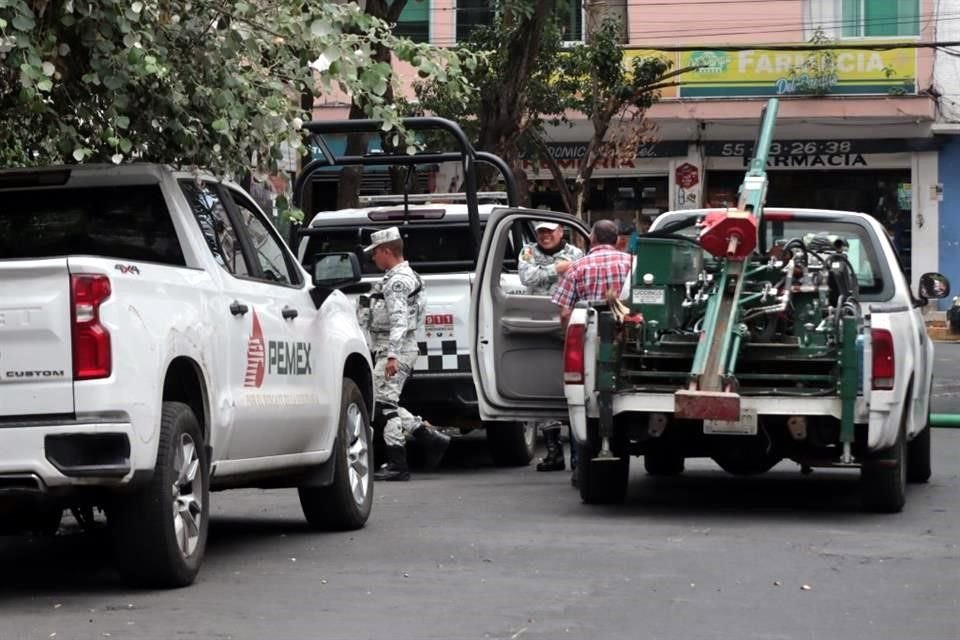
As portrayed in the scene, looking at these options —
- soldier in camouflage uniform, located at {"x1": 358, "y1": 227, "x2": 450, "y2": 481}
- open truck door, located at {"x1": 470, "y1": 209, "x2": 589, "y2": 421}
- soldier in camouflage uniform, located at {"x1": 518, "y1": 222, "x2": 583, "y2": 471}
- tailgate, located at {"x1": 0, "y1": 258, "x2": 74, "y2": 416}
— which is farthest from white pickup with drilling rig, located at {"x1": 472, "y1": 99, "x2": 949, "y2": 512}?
tailgate, located at {"x1": 0, "y1": 258, "x2": 74, "y2": 416}

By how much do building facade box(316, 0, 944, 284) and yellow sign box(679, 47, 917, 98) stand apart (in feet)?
0.06

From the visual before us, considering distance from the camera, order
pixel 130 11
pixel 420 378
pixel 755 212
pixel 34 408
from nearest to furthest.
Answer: pixel 34 408 → pixel 130 11 → pixel 755 212 → pixel 420 378

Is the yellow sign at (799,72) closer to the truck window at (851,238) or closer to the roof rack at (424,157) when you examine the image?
the roof rack at (424,157)

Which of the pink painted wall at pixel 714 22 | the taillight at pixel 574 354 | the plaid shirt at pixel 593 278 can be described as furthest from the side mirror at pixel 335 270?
the pink painted wall at pixel 714 22

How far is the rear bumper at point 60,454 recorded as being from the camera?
714cm

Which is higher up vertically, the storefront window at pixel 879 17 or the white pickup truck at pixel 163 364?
the storefront window at pixel 879 17

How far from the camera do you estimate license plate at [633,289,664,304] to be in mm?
10516

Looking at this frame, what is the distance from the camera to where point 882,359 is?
1004cm

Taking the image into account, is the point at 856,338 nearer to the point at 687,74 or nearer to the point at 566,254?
the point at 566,254

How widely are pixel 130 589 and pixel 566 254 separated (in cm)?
623

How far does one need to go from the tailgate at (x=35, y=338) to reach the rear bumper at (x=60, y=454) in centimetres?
8

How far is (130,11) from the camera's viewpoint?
8.50 m

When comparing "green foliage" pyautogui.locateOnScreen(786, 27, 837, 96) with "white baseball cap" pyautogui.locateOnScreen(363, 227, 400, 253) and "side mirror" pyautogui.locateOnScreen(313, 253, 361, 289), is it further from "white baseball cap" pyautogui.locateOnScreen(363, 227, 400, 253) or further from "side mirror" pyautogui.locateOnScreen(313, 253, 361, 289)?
"side mirror" pyautogui.locateOnScreen(313, 253, 361, 289)

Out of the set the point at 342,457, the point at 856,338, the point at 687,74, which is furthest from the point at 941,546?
the point at 687,74
